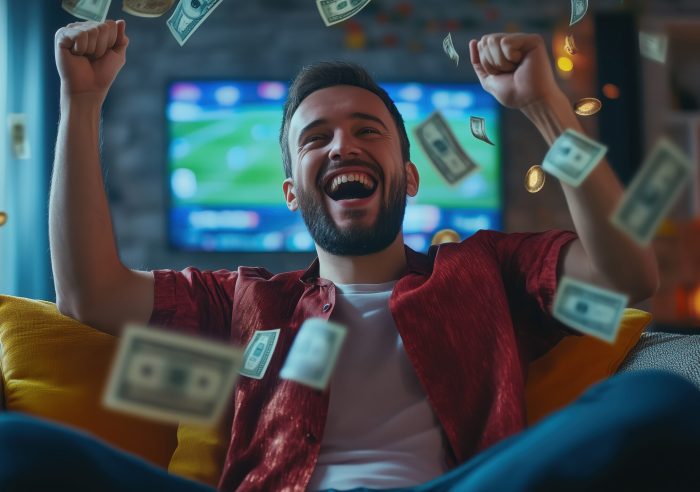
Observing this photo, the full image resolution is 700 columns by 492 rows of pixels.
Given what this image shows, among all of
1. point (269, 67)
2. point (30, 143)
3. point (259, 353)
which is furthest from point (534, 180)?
point (269, 67)

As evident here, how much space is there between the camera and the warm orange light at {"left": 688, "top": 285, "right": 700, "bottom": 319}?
4363 mm

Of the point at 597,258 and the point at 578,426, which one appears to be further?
the point at 597,258

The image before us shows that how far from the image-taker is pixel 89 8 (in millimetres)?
1567

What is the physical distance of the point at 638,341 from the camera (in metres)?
1.57

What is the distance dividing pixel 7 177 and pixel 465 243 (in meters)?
2.79

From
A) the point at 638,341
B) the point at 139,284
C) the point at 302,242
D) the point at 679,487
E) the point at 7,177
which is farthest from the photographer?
the point at 302,242

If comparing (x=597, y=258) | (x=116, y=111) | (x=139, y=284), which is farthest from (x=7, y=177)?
(x=597, y=258)

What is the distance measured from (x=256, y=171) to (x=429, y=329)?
3050 millimetres

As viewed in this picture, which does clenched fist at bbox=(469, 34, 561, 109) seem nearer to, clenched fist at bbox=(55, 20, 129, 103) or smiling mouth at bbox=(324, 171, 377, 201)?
smiling mouth at bbox=(324, 171, 377, 201)

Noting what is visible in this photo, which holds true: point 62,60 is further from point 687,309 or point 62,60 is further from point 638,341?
point 687,309

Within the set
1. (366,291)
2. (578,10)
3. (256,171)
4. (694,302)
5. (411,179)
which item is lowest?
(694,302)

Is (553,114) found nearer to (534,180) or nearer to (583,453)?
(534,180)

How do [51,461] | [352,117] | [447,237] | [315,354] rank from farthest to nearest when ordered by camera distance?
[447,237] → [352,117] → [315,354] → [51,461]

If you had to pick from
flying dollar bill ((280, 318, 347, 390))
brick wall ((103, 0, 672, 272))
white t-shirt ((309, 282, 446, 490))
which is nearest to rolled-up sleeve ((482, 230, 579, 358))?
white t-shirt ((309, 282, 446, 490))
